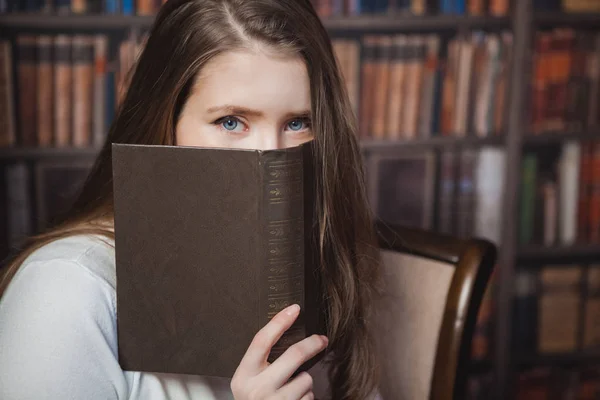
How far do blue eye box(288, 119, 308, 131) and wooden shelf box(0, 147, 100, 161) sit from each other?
1.11 metres

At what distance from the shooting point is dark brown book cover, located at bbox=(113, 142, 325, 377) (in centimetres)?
70

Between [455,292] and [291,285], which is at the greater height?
[291,285]

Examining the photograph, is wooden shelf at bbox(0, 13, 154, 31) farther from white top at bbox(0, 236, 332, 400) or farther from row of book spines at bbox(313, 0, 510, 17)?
white top at bbox(0, 236, 332, 400)

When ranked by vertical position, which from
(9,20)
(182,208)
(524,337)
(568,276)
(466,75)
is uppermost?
(9,20)

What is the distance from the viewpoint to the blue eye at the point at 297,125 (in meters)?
0.91

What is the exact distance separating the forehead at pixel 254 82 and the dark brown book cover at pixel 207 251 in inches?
5.9

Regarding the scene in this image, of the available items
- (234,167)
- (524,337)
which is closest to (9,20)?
(234,167)

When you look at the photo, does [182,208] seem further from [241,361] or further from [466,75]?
[466,75]

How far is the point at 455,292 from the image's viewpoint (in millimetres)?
1074

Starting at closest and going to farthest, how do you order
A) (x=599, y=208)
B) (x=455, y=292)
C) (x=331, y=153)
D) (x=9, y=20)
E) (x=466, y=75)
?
(x=331, y=153) → (x=455, y=292) → (x=9, y=20) → (x=466, y=75) → (x=599, y=208)

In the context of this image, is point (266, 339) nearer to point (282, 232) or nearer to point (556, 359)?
point (282, 232)

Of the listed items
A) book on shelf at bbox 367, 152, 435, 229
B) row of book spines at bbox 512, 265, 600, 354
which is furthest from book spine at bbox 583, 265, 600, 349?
book on shelf at bbox 367, 152, 435, 229

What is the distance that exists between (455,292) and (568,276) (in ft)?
4.04

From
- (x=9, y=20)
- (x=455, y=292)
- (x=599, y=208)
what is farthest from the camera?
(x=599, y=208)
